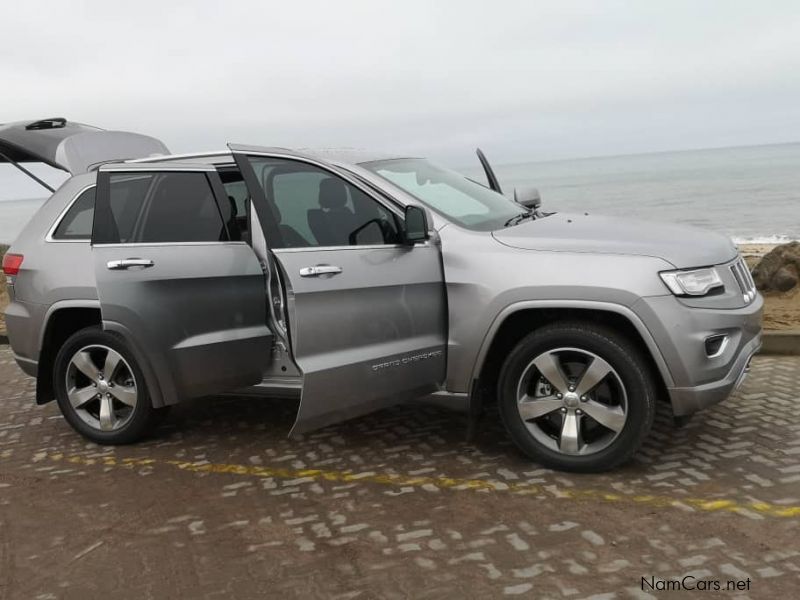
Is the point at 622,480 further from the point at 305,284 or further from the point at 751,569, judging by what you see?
the point at 305,284

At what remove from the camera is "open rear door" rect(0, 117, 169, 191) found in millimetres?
5488

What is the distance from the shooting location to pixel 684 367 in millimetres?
3934

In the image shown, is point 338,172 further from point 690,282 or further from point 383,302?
point 690,282

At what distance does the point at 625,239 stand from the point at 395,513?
185 centimetres

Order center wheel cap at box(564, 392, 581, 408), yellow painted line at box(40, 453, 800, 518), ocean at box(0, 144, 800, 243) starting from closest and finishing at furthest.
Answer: yellow painted line at box(40, 453, 800, 518)
center wheel cap at box(564, 392, 581, 408)
ocean at box(0, 144, 800, 243)

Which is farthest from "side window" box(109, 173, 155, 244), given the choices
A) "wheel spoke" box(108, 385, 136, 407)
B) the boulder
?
the boulder

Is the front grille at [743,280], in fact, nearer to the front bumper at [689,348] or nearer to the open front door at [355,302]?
the front bumper at [689,348]

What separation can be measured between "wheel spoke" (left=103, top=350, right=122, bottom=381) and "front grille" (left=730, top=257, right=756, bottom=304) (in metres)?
3.68

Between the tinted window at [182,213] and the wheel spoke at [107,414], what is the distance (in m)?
1.12

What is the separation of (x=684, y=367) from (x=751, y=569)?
42.0 inches

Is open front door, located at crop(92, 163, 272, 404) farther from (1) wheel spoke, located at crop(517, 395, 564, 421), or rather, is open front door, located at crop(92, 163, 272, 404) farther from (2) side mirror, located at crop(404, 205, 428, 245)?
(1) wheel spoke, located at crop(517, 395, 564, 421)

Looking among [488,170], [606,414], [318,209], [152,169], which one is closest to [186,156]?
[152,169]

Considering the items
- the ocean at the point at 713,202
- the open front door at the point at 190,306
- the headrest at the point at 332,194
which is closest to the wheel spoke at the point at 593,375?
the headrest at the point at 332,194

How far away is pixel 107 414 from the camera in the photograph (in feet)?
17.0
